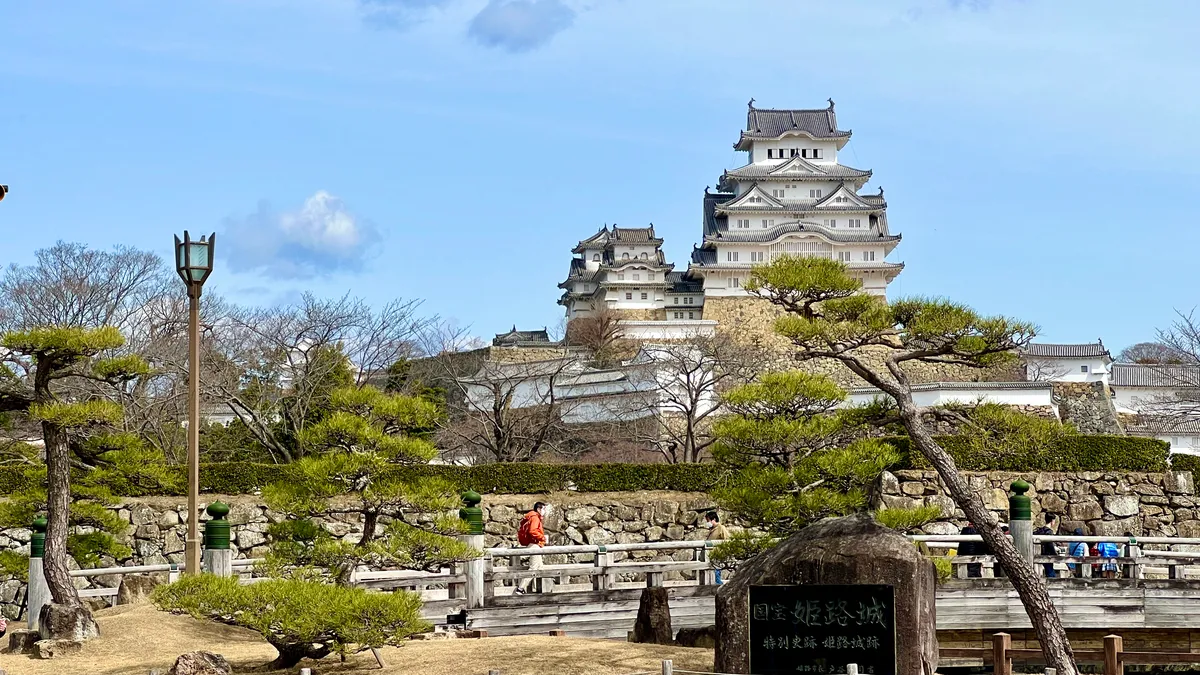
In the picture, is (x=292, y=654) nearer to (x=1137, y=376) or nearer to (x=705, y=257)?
(x=1137, y=376)

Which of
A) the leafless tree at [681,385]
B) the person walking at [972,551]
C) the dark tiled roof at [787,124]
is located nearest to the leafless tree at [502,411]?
the leafless tree at [681,385]

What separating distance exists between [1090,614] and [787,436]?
4.60 meters

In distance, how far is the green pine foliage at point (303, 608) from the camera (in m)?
11.0

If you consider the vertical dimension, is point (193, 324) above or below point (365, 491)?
above

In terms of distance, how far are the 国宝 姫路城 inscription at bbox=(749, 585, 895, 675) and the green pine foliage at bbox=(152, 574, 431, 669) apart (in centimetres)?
274

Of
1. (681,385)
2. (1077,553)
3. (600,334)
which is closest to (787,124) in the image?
(600,334)

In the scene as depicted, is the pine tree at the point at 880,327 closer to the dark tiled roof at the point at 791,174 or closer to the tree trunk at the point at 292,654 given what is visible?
the tree trunk at the point at 292,654

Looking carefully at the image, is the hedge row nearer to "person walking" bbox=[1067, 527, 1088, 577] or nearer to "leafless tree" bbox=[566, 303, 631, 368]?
"person walking" bbox=[1067, 527, 1088, 577]

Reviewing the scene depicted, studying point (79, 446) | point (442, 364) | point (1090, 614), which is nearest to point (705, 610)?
point (1090, 614)

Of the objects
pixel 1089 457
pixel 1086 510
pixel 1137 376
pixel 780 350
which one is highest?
pixel 780 350

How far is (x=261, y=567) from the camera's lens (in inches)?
500

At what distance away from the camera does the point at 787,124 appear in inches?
2586

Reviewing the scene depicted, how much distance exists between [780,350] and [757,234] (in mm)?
16756

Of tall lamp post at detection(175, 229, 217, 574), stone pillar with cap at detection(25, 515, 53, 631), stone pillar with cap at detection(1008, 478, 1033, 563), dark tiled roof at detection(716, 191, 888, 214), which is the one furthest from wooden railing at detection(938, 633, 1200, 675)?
dark tiled roof at detection(716, 191, 888, 214)
